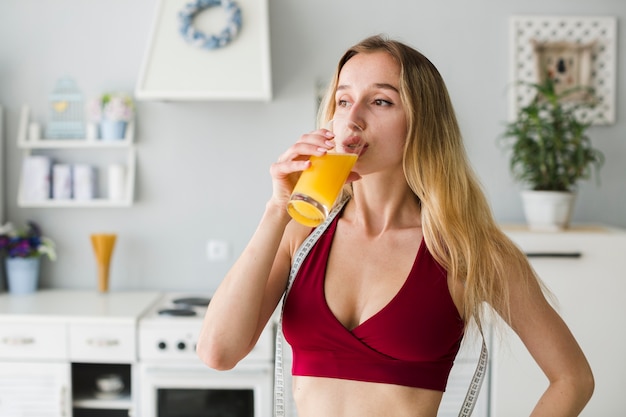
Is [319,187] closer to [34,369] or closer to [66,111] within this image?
[34,369]

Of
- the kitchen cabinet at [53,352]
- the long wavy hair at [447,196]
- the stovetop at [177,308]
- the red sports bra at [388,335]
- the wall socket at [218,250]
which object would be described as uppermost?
the long wavy hair at [447,196]

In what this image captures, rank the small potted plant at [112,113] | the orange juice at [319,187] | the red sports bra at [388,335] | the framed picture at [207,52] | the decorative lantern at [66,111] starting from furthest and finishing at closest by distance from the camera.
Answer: the decorative lantern at [66,111] < the small potted plant at [112,113] < the framed picture at [207,52] < the red sports bra at [388,335] < the orange juice at [319,187]

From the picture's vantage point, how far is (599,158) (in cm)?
338

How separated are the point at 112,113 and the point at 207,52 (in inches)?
22.9

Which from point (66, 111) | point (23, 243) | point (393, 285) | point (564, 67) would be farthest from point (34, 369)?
point (564, 67)

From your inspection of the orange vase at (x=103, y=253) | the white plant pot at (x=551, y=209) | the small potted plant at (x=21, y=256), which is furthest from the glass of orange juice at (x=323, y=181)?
the small potted plant at (x=21, y=256)

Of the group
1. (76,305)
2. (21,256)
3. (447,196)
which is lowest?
(76,305)

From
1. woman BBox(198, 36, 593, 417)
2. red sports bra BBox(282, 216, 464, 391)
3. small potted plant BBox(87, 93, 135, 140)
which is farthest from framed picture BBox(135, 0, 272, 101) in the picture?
red sports bra BBox(282, 216, 464, 391)

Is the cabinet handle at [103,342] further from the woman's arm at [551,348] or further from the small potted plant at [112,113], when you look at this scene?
the woman's arm at [551,348]

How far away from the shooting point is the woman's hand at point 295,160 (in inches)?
47.2

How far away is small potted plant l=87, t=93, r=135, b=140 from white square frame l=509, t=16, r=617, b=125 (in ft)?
5.78

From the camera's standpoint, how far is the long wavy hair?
4.34ft

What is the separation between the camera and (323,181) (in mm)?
1172

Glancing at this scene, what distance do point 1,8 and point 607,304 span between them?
9.83 ft
